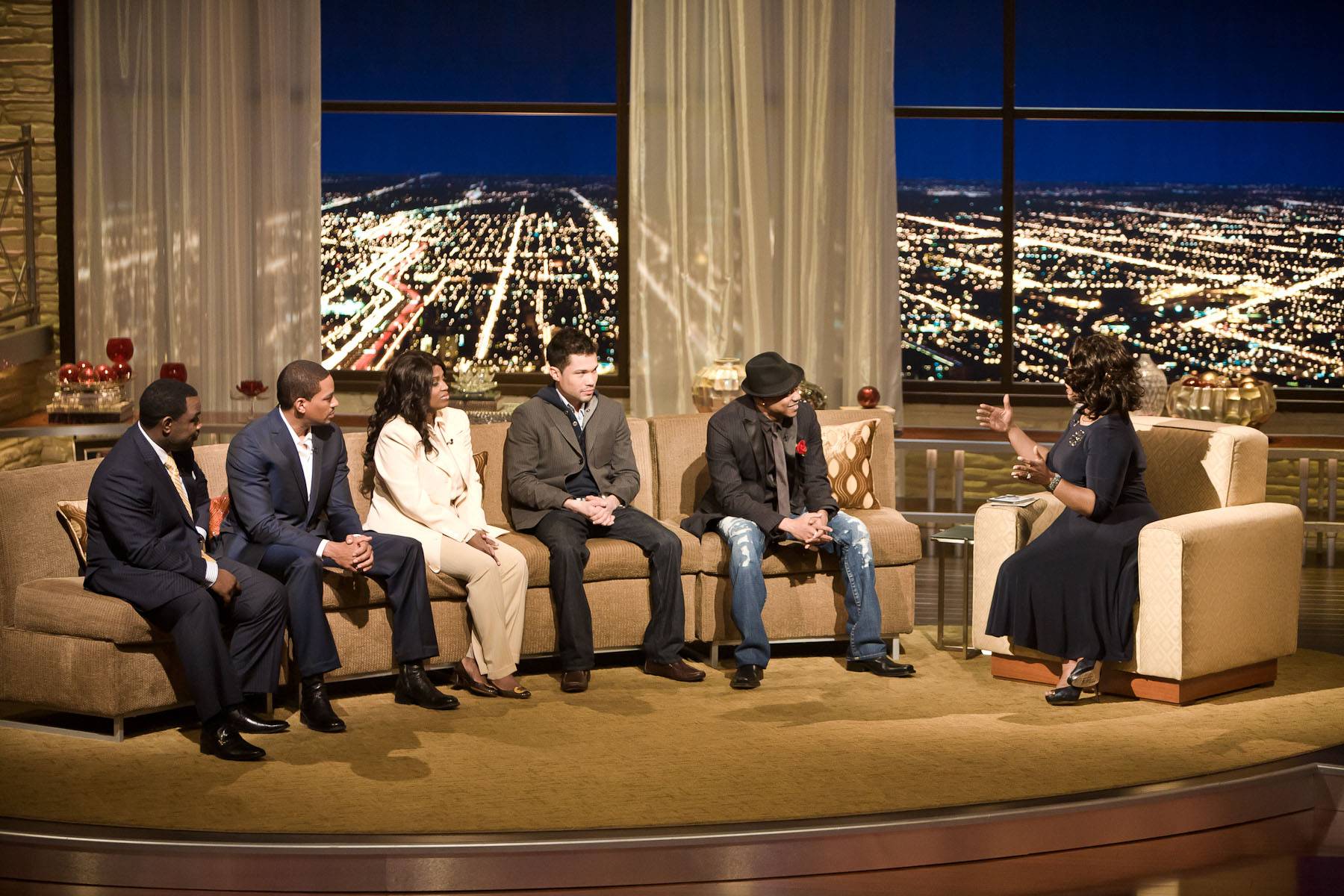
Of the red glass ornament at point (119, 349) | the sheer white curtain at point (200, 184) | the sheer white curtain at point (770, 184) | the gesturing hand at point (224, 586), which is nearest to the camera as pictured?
the gesturing hand at point (224, 586)

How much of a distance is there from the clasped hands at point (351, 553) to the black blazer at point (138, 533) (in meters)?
0.40

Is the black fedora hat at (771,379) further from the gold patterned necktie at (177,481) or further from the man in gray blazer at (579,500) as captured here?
the gold patterned necktie at (177,481)

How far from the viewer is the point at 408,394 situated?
506 cm

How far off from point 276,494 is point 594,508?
1057mm

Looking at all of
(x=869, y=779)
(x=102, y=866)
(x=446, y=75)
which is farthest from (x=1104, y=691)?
(x=446, y=75)

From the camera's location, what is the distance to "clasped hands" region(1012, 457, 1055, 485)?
15.7 feet

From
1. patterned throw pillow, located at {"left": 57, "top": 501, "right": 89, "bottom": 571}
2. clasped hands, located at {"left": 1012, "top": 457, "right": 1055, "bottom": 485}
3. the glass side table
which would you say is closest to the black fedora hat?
the glass side table

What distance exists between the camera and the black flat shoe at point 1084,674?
489cm

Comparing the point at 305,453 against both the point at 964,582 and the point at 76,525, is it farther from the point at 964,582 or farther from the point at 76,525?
the point at 964,582

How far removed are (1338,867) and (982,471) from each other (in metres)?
4.23

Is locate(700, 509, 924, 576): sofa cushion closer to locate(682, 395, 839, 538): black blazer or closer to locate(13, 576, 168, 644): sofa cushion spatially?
locate(682, 395, 839, 538): black blazer

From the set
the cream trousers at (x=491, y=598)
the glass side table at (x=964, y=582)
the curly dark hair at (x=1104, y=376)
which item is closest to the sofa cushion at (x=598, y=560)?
the cream trousers at (x=491, y=598)

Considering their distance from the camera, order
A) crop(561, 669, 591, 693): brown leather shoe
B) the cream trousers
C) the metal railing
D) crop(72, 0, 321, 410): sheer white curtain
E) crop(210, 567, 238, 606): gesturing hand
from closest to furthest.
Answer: crop(210, 567, 238, 606): gesturing hand
the cream trousers
crop(561, 669, 591, 693): brown leather shoe
crop(72, 0, 321, 410): sheer white curtain
the metal railing

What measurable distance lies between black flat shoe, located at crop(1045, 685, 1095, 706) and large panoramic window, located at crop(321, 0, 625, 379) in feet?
13.6
